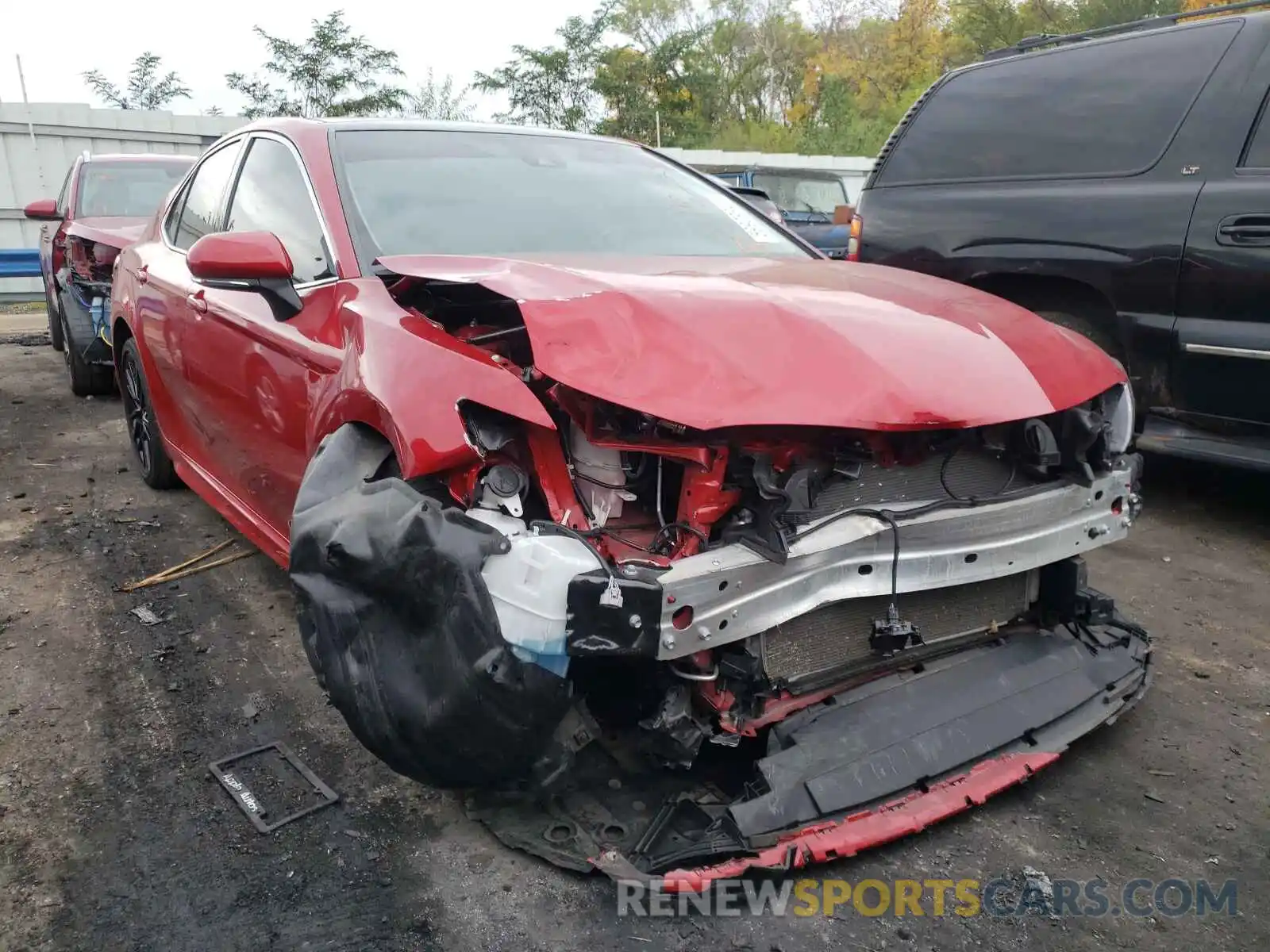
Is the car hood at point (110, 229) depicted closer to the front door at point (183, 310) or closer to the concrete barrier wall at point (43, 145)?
the front door at point (183, 310)

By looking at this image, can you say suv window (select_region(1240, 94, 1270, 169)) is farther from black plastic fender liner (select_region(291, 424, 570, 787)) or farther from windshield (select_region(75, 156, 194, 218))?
windshield (select_region(75, 156, 194, 218))

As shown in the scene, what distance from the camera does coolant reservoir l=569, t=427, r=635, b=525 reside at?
6.98ft

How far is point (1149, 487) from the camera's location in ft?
16.1

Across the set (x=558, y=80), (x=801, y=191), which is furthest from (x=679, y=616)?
(x=558, y=80)

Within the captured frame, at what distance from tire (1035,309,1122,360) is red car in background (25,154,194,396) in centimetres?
552

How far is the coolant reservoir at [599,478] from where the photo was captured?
2.13m

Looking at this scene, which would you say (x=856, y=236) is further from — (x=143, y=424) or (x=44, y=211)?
(x=44, y=211)

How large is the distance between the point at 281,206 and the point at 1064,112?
3624mm

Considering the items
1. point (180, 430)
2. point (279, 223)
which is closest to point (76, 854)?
point (279, 223)

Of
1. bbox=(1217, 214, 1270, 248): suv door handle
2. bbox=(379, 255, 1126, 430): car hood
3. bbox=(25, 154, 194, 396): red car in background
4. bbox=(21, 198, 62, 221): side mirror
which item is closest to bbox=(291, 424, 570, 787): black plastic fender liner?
bbox=(379, 255, 1126, 430): car hood

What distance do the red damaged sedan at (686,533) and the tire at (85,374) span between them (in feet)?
17.1

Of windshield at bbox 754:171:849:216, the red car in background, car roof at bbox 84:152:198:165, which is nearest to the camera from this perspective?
the red car in background

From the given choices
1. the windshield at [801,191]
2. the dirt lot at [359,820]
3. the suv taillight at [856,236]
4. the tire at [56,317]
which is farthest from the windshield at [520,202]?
the windshield at [801,191]

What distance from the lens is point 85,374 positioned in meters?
7.20
